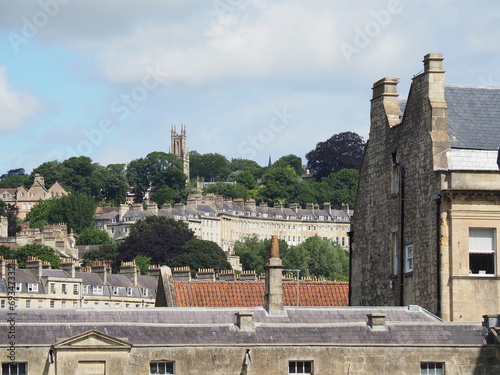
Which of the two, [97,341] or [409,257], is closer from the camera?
[97,341]

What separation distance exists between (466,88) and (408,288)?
691 centimetres

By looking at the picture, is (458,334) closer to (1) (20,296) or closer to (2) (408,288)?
(2) (408,288)

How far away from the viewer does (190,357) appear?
38.6 m

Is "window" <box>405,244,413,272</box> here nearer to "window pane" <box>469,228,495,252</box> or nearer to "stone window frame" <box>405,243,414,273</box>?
"stone window frame" <box>405,243,414,273</box>

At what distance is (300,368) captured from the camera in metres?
39.5

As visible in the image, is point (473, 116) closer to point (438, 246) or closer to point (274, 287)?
point (438, 246)

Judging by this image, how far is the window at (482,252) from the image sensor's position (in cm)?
4497

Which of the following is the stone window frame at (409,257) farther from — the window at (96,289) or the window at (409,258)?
the window at (96,289)

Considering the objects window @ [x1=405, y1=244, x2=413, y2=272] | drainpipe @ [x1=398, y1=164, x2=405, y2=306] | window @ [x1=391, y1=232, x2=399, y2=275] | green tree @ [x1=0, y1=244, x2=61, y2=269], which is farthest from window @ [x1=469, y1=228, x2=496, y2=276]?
green tree @ [x1=0, y1=244, x2=61, y2=269]

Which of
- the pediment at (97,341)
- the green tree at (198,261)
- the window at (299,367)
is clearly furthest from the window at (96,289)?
the pediment at (97,341)

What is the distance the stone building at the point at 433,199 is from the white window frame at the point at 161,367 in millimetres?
9671

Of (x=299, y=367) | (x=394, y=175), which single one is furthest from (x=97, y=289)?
(x=299, y=367)

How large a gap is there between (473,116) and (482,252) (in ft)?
16.0

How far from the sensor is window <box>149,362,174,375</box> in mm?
38406
